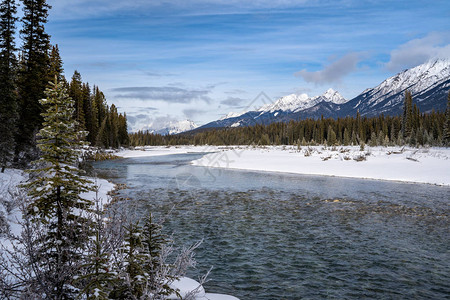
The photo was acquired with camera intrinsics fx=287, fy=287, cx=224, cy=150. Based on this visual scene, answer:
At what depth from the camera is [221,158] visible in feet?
157

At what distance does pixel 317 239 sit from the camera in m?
10.9

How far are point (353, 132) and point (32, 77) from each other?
86341 mm

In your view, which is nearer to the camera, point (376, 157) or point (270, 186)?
Result: point (270, 186)

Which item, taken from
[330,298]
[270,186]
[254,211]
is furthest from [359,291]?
[270,186]

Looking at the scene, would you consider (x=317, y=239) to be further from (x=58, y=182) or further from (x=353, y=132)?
(x=353, y=132)

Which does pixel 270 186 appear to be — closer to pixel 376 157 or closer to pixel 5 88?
pixel 376 157

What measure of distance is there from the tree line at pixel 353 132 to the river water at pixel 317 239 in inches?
1362

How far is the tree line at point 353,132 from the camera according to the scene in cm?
6931

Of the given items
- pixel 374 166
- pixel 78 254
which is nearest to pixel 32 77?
pixel 78 254

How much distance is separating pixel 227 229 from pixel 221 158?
35.5 meters

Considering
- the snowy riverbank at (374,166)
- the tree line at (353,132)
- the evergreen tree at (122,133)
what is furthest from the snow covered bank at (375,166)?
the evergreen tree at (122,133)

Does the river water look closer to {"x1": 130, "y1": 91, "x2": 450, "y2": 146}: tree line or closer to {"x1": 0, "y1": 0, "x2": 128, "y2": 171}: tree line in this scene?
{"x1": 0, "y1": 0, "x2": 128, "y2": 171}: tree line

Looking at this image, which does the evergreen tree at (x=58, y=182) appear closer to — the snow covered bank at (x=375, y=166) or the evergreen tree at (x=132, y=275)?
the evergreen tree at (x=132, y=275)

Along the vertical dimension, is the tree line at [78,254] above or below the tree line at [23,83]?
below
